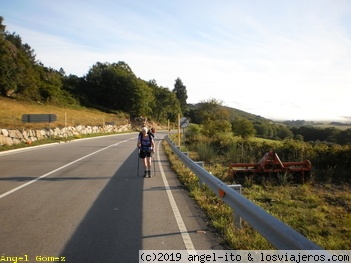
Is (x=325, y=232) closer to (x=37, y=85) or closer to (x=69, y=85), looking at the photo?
(x=37, y=85)

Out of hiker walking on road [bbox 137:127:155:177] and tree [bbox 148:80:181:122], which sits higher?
tree [bbox 148:80:181:122]

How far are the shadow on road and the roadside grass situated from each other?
140 cm

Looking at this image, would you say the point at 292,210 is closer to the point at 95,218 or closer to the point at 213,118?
the point at 95,218

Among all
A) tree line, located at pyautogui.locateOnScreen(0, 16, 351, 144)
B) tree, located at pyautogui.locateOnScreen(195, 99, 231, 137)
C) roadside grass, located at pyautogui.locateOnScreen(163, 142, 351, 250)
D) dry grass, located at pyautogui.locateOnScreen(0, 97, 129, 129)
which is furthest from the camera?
tree line, located at pyautogui.locateOnScreen(0, 16, 351, 144)

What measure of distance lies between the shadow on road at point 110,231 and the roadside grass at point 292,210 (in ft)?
4.59

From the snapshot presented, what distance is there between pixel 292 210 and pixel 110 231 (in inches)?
158

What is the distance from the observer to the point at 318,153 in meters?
14.5

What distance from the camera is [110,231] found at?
494 cm

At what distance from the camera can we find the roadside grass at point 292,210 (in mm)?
4714

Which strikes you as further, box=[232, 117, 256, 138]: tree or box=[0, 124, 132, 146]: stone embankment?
box=[232, 117, 256, 138]: tree

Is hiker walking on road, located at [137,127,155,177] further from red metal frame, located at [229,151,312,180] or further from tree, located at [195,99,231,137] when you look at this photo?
tree, located at [195,99,231,137]

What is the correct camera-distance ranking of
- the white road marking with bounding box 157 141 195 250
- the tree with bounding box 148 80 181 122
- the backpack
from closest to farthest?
the white road marking with bounding box 157 141 195 250, the backpack, the tree with bounding box 148 80 181 122

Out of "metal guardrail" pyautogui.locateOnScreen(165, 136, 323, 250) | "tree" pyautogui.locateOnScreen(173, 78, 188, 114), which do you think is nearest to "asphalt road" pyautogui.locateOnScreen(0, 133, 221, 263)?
"metal guardrail" pyautogui.locateOnScreen(165, 136, 323, 250)

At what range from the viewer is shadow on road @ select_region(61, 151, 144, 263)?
407 cm
